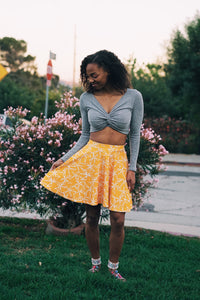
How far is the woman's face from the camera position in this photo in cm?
308

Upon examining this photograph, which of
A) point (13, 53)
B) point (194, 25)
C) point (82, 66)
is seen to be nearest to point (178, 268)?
point (82, 66)

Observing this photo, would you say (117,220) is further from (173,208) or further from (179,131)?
(179,131)

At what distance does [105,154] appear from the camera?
10.2 feet

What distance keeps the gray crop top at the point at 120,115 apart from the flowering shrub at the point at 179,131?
54.2ft

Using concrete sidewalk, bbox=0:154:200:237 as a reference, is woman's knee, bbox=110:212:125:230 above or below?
above

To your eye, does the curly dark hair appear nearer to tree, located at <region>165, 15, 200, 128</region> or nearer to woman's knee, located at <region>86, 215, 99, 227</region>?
woman's knee, located at <region>86, 215, 99, 227</region>

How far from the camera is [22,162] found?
482 cm

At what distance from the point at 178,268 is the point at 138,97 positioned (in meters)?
1.87

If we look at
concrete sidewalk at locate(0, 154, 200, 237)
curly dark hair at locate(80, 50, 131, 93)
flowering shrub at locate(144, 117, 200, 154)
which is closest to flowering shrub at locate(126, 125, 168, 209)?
concrete sidewalk at locate(0, 154, 200, 237)

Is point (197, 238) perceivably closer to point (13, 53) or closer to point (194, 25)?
point (194, 25)

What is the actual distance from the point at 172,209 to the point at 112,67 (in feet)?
17.1

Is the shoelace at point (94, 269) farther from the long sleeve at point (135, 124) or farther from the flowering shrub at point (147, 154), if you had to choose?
the flowering shrub at point (147, 154)

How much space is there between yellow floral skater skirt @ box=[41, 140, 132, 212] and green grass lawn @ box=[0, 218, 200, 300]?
26.9 inches

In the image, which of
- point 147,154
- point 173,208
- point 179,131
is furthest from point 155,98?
point 147,154
